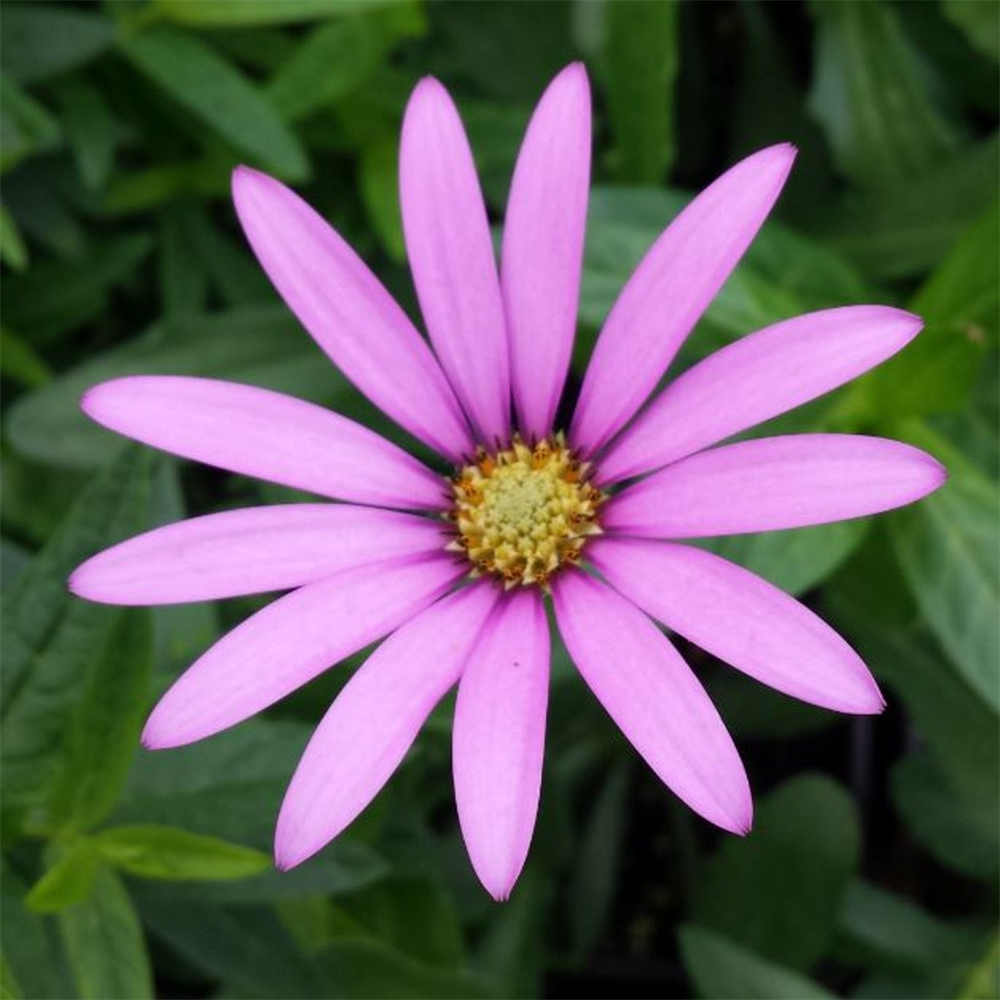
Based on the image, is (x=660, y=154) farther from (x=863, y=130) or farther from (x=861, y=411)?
(x=861, y=411)

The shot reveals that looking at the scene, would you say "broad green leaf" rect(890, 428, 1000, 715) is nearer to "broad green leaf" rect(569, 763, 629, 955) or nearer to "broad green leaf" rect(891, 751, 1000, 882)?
"broad green leaf" rect(891, 751, 1000, 882)

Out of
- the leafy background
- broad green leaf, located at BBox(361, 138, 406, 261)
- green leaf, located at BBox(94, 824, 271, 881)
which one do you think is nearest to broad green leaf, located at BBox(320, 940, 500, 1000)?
the leafy background

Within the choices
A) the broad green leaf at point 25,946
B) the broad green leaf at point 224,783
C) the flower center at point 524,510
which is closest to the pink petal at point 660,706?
the flower center at point 524,510

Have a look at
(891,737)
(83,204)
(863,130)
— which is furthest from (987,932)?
(83,204)

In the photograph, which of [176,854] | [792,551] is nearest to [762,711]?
[792,551]

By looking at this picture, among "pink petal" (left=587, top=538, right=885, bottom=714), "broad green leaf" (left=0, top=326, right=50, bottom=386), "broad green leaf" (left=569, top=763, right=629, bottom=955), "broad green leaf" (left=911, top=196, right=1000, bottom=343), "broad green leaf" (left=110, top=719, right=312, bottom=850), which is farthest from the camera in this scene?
"broad green leaf" (left=569, top=763, right=629, bottom=955)

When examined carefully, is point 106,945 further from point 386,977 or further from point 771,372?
point 771,372
